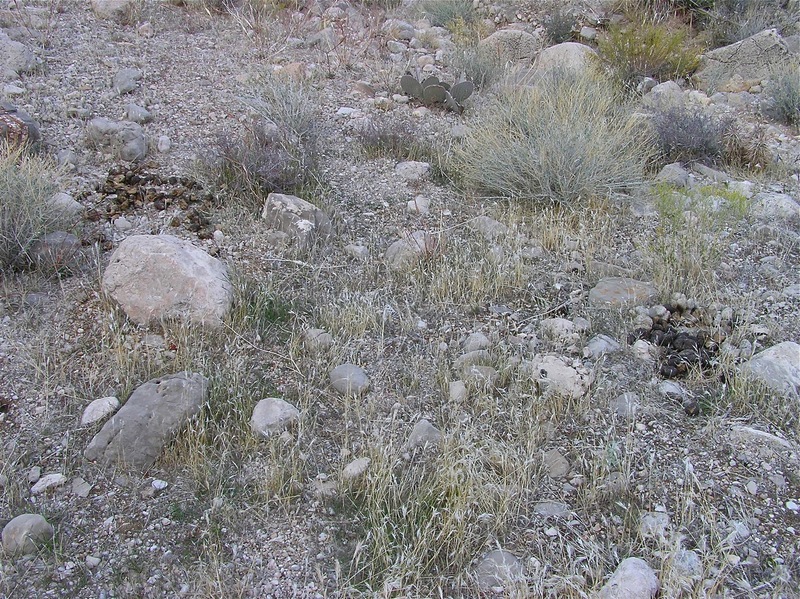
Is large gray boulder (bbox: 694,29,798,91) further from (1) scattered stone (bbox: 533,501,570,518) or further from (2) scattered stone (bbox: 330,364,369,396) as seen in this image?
(1) scattered stone (bbox: 533,501,570,518)

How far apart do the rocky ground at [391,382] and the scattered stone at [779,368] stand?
1 centimetres

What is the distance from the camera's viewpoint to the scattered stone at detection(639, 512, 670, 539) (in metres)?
2.10

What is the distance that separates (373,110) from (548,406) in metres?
3.27

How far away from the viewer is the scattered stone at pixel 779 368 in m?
2.61

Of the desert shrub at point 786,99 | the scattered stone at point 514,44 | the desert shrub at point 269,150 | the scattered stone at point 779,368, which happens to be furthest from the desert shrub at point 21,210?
the desert shrub at point 786,99

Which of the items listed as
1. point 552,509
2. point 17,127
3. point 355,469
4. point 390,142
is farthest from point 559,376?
point 17,127

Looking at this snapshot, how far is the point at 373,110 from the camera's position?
5.21 metres

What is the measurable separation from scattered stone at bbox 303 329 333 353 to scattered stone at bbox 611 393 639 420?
1158 mm

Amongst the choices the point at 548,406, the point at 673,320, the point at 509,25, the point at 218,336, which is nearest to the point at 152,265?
the point at 218,336

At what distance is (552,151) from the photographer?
13.2ft

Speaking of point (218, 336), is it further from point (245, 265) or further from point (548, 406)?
point (548, 406)

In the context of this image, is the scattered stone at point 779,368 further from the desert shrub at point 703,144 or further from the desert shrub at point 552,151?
the desert shrub at point 703,144

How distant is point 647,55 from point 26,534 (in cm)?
601

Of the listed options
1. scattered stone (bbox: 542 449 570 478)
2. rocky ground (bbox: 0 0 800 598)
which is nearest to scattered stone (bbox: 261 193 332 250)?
rocky ground (bbox: 0 0 800 598)
